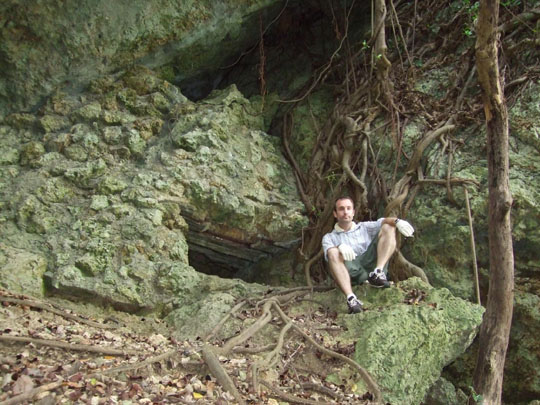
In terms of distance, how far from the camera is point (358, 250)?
12.4 feet

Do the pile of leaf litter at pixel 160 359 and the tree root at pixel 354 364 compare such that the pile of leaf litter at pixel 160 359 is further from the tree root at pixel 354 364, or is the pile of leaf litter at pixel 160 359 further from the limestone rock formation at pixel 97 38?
the limestone rock formation at pixel 97 38

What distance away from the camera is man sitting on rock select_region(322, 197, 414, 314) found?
3494 mm

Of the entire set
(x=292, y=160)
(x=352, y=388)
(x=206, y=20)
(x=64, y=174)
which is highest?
(x=206, y=20)

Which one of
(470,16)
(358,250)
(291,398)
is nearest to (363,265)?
(358,250)

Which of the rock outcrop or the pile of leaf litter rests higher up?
the rock outcrop

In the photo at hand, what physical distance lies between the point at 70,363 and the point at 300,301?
6.51ft

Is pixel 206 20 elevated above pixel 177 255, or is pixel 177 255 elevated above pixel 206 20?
pixel 206 20

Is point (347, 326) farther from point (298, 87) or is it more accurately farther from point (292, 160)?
point (298, 87)

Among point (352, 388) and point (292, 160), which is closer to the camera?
point (352, 388)

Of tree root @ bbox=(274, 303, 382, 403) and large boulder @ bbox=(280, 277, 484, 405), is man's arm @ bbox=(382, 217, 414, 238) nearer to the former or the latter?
large boulder @ bbox=(280, 277, 484, 405)

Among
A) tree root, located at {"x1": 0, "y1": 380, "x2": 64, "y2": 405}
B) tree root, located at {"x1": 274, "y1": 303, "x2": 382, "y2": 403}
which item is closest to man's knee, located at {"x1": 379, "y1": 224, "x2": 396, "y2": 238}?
tree root, located at {"x1": 274, "y1": 303, "x2": 382, "y2": 403}

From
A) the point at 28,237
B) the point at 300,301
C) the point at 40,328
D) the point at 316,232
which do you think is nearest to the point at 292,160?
the point at 316,232

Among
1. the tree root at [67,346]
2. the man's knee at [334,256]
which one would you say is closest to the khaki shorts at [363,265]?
the man's knee at [334,256]

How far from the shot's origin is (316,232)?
464 centimetres
